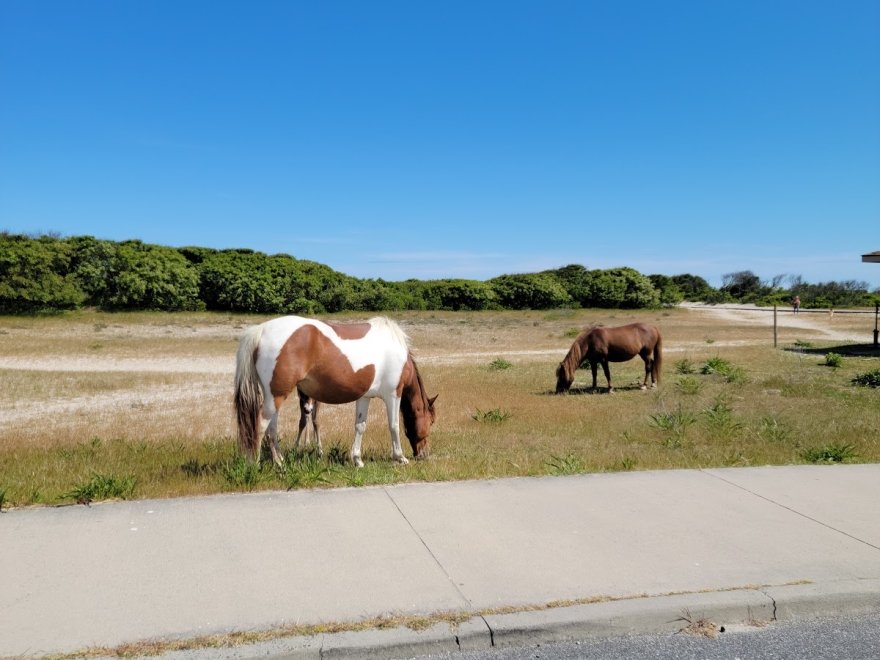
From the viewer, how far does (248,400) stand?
7090 mm

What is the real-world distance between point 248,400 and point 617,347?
1220cm

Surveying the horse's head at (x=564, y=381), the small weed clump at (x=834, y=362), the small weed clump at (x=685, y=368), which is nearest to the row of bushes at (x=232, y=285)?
the small weed clump at (x=685, y=368)

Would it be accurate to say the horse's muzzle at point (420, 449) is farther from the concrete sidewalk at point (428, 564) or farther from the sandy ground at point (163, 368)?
A: the sandy ground at point (163, 368)

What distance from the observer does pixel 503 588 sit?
13.6ft

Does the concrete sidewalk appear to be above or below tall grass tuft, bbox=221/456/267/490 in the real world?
below

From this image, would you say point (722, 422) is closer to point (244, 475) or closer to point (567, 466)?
point (567, 466)

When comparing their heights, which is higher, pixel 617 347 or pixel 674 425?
pixel 617 347

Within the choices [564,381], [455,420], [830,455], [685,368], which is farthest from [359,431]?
[685,368]

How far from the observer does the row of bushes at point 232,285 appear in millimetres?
45062

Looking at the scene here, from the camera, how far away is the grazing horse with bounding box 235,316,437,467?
7.12 m

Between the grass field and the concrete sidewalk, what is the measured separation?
33.9 inches

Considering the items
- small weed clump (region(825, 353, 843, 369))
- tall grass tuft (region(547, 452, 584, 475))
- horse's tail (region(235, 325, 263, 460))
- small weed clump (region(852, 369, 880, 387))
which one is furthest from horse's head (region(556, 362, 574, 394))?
horse's tail (region(235, 325, 263, 460))

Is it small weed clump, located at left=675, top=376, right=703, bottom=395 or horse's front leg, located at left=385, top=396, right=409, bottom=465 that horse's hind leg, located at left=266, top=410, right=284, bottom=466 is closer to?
horse's front leg, located at left=385, top=396, right=409, bottom=465

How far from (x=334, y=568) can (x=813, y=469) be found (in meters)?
5.57
